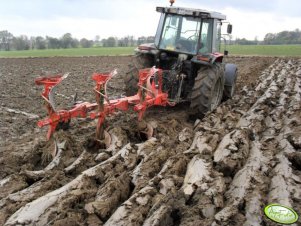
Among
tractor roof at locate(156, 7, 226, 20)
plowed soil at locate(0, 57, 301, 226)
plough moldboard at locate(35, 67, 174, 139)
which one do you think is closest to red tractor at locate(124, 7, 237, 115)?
tractor roof at locate(156, 7, 226, 20)

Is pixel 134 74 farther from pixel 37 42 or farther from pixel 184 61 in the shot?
pixel 37 42

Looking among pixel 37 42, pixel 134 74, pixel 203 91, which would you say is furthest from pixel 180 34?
pixel 37 42

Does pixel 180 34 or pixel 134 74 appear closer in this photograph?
pixel 134 74

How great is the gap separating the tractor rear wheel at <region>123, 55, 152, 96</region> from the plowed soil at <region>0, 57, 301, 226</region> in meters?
0.47

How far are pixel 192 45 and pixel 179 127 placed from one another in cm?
169

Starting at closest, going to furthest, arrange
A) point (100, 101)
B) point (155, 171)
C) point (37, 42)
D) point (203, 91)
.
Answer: point (155, 171) → point (100, 101) → point (203, 91) → point (37, 42)

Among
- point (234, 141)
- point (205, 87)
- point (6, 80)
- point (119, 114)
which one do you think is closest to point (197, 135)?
point (234, 141)

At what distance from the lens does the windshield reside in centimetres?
690

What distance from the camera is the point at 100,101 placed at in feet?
15.9

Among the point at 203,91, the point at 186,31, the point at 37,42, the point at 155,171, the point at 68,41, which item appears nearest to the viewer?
the point at 155,171

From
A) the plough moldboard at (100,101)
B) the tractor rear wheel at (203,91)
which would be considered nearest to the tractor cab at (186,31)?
the tractor rear wheel at (203,91)

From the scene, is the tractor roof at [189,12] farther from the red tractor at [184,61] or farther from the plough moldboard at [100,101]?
the plough moldboard at [100,101]

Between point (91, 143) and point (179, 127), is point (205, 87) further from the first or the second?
point (91, 143)

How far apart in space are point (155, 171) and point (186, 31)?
12.1 feet
